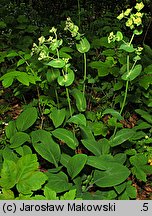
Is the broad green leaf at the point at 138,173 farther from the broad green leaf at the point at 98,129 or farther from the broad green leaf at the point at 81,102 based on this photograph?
the broad green leaf at the point at 81,102

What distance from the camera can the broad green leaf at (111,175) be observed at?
2387mm

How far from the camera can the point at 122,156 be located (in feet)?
8.83

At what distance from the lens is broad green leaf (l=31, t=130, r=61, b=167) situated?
2.58 meters

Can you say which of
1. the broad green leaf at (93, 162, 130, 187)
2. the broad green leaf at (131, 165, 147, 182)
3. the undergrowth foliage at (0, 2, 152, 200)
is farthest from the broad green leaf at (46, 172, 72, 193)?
the broad green leaf at (131, 165, 147, 182)

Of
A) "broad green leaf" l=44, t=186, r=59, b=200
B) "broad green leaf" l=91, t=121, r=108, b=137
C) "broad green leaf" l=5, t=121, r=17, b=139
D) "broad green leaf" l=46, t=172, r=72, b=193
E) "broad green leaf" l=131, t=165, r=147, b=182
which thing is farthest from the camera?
"broad green leaf" l=91, t=121, r=108, b=137

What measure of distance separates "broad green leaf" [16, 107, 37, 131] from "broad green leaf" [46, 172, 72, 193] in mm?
485

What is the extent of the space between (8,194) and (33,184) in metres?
0.17

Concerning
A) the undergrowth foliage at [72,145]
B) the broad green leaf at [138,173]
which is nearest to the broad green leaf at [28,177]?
the undergrowth foliage at [72,145]

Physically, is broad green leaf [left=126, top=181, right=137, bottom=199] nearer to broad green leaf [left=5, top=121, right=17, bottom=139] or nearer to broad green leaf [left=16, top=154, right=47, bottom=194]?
broad green leaf [left=16, top=154, right=47, bottom=194]

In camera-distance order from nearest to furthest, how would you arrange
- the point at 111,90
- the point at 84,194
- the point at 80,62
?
the point at 84,194
the point at 111,90
the point at 80,62

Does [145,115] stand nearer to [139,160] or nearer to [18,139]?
[139,160]

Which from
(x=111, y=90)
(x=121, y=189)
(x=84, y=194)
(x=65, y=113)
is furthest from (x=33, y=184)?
(x=111, y=90)
